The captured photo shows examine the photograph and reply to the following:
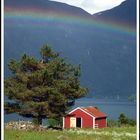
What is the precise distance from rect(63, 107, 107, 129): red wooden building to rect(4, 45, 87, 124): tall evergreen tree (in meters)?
0.06

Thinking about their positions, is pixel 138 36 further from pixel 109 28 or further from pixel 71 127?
pixel 71 127

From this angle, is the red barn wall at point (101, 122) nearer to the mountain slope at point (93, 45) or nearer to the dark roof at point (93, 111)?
the dark roof at point (93, 111)

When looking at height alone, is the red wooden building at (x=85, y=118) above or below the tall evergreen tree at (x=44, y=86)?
below

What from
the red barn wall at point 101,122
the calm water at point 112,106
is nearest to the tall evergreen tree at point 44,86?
the calm water at point 112,106

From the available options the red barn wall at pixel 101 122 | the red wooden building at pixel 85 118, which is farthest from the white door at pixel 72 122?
the red barn wall at pixel 101 122

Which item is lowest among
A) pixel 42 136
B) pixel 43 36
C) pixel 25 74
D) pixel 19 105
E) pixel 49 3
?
pixel 42 136

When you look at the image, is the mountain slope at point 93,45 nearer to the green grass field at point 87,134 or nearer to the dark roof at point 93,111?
the dark roof at point 93,111

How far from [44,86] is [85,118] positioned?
0.33 metres

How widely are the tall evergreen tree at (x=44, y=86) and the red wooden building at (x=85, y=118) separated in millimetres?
62

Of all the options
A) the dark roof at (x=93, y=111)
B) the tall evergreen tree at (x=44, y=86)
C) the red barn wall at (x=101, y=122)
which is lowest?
the red barn wall at (x=101, y=122)

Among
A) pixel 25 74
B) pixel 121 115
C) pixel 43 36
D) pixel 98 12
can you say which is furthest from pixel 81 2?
pixel 121 115

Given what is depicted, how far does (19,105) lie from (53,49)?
41 centimetres

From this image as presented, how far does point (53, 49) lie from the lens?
8.80 feet

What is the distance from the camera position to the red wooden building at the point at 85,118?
2.68m
